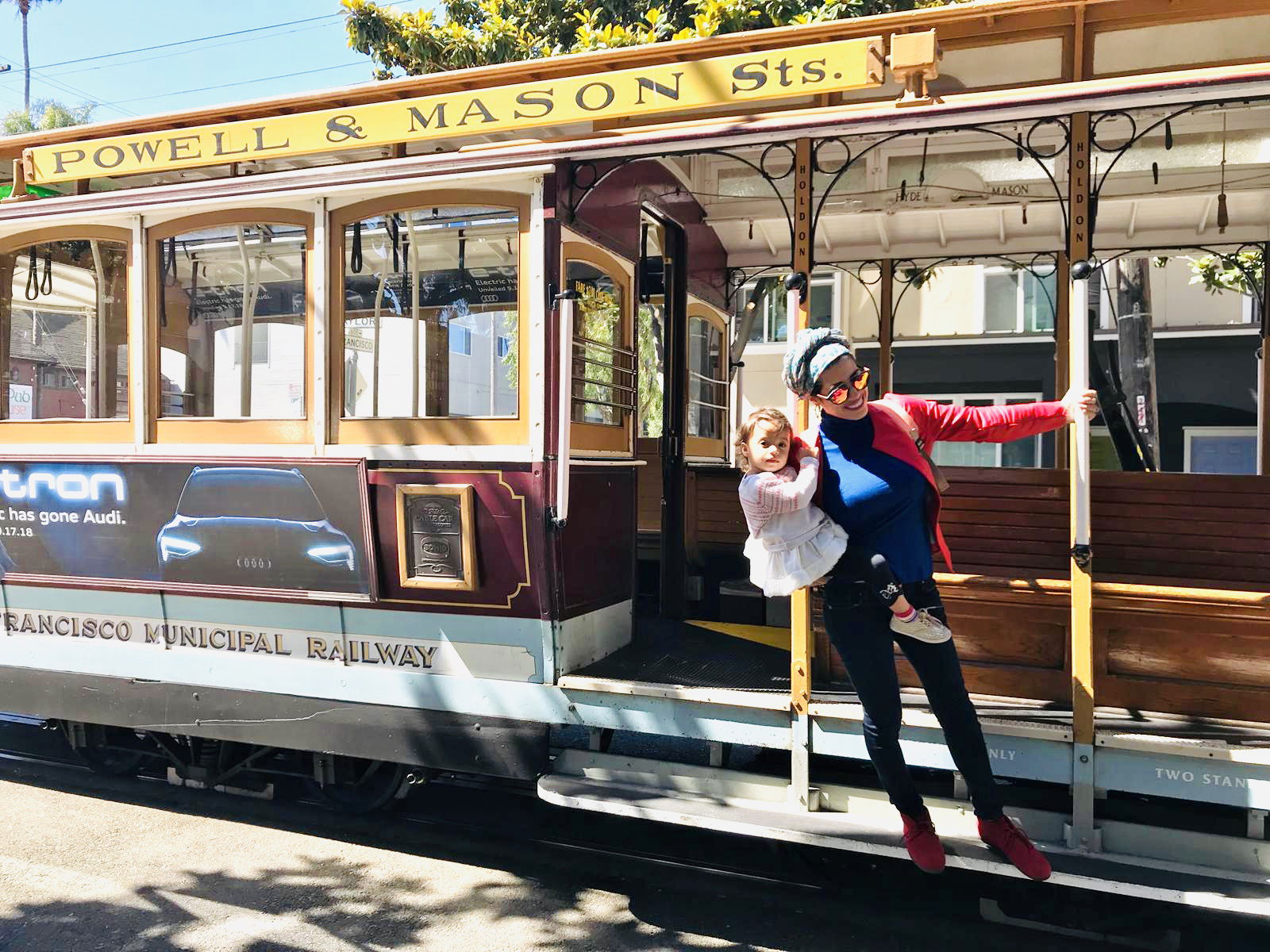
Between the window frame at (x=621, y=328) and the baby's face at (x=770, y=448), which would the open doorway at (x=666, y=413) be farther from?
the baby's face at (x=770, y=448)

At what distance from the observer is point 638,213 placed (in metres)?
4.96

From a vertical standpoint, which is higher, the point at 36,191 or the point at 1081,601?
the point at 36,191

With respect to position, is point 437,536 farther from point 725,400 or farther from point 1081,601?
point 725,400

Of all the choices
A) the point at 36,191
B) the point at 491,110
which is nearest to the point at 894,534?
the point at 491,110

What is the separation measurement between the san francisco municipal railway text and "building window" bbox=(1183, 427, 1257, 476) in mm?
12534

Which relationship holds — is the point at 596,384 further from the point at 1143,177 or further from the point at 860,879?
the point at 1143,177

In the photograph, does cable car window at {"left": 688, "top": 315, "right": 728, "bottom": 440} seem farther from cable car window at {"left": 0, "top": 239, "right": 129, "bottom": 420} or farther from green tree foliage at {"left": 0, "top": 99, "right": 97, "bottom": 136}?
green tree foliage at {"left": 0, "top": 99, "right": 97, "bottom": 136}

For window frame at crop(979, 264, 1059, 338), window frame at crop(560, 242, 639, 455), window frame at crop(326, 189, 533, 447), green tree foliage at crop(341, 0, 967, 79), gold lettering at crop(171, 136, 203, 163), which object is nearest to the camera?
window frame at crop(326, 189, 533, 447)

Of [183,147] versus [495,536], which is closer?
[495,536]

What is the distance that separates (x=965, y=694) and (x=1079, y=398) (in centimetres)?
100

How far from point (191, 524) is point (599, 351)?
6.71 feet

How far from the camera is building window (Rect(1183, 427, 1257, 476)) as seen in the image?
1333 centimetres

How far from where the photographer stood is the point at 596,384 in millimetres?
4531

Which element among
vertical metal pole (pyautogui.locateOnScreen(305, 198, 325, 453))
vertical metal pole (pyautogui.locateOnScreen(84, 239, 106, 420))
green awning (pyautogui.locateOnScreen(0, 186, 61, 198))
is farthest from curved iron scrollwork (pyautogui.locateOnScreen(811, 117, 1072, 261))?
green awning (pyautogui.locateOnScreen(0, 186, 61, 198))
